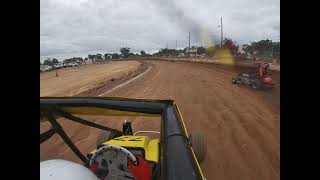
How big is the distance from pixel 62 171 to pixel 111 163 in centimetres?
109

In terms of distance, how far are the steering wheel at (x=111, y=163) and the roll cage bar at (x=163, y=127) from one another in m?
0.38

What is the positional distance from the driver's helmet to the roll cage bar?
520 millimetres

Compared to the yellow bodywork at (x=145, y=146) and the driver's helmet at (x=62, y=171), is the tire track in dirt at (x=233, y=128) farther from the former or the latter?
the driver's helmet at (x=62, y=171)

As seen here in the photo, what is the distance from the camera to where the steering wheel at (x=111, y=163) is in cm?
330

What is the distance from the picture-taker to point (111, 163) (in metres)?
3.30

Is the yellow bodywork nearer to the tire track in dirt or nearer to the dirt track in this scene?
the dirt track

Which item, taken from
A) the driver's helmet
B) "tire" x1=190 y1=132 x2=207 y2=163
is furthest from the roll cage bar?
"tire" x1=190 y1=132 x2=207 y2=163

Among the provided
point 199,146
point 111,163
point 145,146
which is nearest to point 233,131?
point 199,146

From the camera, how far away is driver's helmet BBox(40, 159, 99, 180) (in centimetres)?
213

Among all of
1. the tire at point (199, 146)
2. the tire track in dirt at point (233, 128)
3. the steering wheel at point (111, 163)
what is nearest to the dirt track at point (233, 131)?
the tire track in dirt at point (233, 128)
